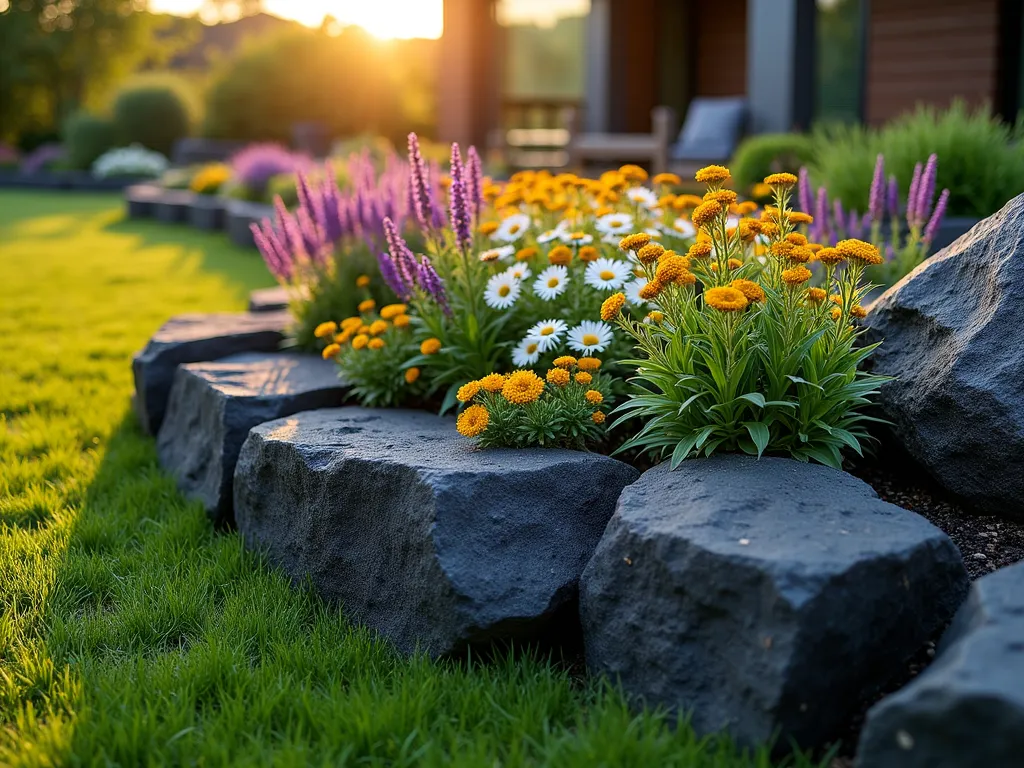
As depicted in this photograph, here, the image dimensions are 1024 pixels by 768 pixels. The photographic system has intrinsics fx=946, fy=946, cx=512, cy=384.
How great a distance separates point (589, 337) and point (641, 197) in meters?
0.87

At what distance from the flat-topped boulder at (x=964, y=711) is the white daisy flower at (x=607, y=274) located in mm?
1661

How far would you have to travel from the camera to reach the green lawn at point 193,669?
189 centimetres

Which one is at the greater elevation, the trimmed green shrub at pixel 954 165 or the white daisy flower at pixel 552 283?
the trimmed green shrub at pixel 954 165

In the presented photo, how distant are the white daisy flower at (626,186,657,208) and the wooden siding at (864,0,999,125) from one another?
695 cm

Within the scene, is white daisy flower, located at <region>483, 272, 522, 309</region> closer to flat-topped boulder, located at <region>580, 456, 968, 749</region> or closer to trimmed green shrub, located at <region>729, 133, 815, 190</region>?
flat-topped boulder, located at <region>580, 456, 968, 749</region>

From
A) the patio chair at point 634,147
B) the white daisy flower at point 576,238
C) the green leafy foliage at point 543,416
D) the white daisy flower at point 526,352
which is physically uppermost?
the patio chair at point 634,147

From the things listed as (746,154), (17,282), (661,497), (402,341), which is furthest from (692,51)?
(661,497)

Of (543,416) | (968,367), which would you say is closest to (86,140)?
(543,416)

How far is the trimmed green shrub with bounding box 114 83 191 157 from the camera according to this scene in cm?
2384

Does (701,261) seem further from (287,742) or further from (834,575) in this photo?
(287,742)

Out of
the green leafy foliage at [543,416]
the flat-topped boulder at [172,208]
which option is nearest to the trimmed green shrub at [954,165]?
the green leafy foliage at [543,416]

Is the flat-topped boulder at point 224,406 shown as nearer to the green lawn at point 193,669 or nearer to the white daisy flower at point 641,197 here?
the green lawn at point 193,669

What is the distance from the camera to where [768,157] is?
7.41m

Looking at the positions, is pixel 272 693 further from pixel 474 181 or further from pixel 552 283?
pixel 474 181
